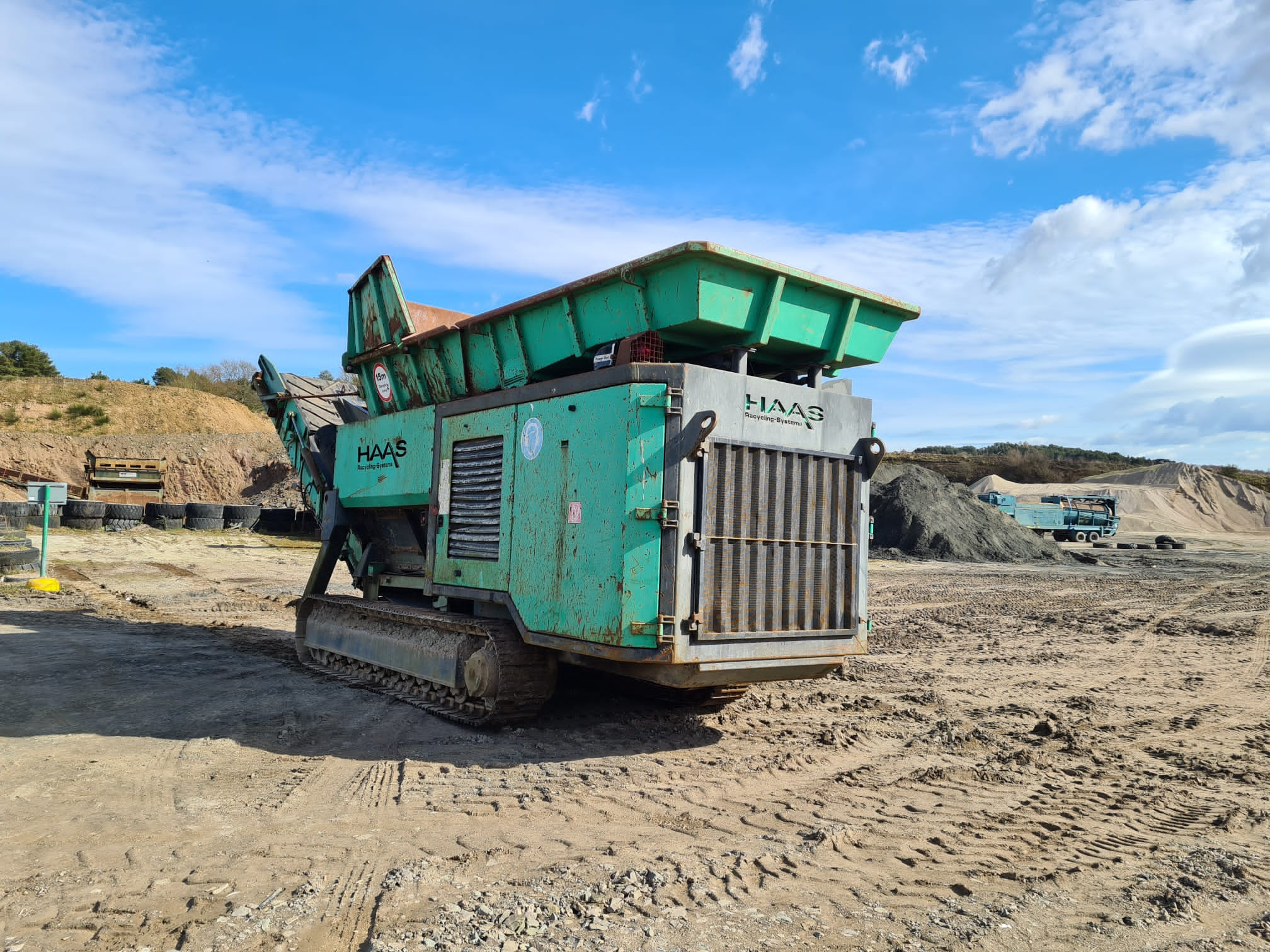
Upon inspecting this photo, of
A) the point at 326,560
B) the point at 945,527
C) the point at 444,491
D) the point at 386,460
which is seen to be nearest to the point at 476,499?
the point at 444,491

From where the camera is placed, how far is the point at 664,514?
499cm

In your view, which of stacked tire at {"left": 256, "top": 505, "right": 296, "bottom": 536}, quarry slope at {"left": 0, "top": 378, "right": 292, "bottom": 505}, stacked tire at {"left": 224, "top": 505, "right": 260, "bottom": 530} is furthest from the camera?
quarry slope at {"left": 0, "top": 378, "right": 292, "bottom": 505}

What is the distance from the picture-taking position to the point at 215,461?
36812 millimetres

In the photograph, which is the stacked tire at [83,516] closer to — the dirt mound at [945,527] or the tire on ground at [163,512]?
the tire on ground at [163,512]

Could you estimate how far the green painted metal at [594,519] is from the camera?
4996 millimetres

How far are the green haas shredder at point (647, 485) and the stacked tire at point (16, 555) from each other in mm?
9449

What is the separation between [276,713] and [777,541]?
12.7ft

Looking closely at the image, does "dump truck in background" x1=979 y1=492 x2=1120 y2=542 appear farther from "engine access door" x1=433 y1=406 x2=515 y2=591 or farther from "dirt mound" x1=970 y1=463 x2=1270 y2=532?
"engine access door" x1=433 y1=406 x2=515 y2=591

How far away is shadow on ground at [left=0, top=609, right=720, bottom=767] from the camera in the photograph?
5.66m

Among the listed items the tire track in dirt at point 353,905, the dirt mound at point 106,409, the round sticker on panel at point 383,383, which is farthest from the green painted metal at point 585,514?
the dirt mound at point 106,409

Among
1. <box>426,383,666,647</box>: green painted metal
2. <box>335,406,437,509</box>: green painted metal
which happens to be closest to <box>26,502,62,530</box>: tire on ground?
<box>335,406,437,509</box>: green painted metal

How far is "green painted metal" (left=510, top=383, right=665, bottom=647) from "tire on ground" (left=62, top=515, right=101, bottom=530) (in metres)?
21.3

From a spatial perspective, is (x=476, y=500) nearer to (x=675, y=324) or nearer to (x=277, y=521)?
(x=675, y=324)

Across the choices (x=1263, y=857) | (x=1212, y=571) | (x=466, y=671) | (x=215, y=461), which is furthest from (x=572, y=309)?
(x=215, y=461)
